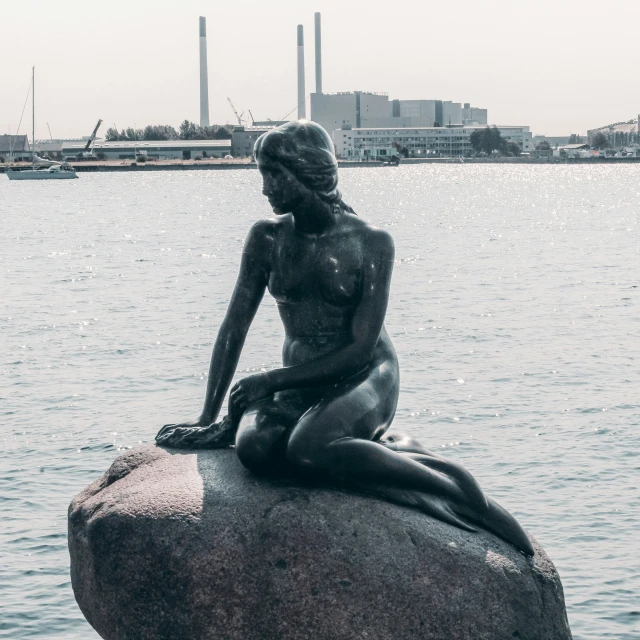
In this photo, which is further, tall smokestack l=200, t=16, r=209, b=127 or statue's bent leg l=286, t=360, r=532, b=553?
tall smokestack l=200, t=16, r=209, b=127

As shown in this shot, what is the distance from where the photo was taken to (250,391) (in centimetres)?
701

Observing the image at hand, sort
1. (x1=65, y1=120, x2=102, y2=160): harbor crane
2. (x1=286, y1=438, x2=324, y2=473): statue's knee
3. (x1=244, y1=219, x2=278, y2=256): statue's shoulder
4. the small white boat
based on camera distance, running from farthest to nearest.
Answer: (x1=65, y1=120, x2=102, y2=160): harbor crane → the small white boat → (x1=244, y1=219, x2=278, y2=256): statue's shoulder → (x1=286, y1=438, x2=324, y2=473): statue's knee

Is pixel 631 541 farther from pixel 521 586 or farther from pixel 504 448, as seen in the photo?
pixel 521 586

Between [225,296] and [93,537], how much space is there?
80.4ft

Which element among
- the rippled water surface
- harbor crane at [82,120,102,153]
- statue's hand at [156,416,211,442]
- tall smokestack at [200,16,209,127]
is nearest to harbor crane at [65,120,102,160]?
harbor crane at [82,120,102,153]

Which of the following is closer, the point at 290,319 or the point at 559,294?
→ the point at 290,319

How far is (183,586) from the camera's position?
20.9 ft

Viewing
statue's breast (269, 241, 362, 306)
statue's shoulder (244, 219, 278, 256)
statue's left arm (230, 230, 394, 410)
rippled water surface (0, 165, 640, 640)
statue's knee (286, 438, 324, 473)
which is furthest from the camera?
rippled water surface (0, 165, 640, 640)

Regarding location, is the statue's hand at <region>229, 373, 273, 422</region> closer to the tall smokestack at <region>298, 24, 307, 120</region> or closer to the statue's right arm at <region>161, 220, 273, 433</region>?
the statue's right arm at <region>161, 220, 273, 433</region>

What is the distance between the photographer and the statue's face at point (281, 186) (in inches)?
277

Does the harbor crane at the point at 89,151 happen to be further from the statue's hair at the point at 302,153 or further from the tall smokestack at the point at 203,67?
the statue's hair at the point at 302,153

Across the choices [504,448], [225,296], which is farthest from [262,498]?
[225,296]

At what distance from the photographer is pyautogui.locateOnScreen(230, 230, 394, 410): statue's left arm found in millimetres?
6949

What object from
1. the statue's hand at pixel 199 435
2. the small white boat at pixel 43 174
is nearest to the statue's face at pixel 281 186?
the statue's hand at pixel 199 435
